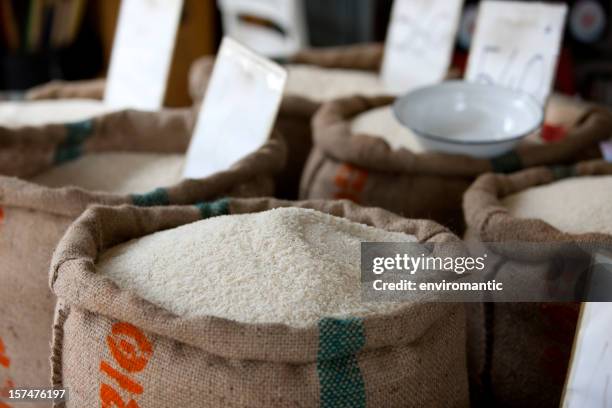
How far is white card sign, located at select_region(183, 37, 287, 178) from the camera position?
107cm

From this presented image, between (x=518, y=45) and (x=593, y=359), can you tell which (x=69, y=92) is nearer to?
(x=518, y=45)

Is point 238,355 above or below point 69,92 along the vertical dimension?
above

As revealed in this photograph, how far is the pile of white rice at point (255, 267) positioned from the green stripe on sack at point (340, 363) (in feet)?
0.09

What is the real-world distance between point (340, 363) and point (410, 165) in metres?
0.53

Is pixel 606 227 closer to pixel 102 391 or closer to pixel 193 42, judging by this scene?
pixel 102 391

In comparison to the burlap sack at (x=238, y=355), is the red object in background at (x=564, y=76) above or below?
below

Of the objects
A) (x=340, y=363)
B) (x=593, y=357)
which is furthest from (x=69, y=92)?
(x=593, y=357)

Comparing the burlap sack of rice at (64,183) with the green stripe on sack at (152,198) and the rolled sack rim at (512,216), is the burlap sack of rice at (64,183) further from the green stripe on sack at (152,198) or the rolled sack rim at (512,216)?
the rolled sack rim at (512,216)

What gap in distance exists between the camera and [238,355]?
24.4 inches

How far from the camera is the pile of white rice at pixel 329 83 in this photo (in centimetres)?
157

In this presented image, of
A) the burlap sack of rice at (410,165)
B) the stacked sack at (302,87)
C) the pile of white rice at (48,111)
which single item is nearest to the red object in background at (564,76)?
the stacked sack at (302,87)

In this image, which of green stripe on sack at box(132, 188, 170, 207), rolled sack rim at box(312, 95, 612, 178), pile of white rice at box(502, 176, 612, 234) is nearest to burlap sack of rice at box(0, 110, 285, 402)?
green stripe on sack at box(132, 188, 170, 207)

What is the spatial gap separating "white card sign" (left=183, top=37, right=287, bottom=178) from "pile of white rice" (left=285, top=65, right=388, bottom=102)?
0.37 meters

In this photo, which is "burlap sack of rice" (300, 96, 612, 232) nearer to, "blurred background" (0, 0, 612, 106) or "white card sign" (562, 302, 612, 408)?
"white card sign" (562, 302, 612, 408)
